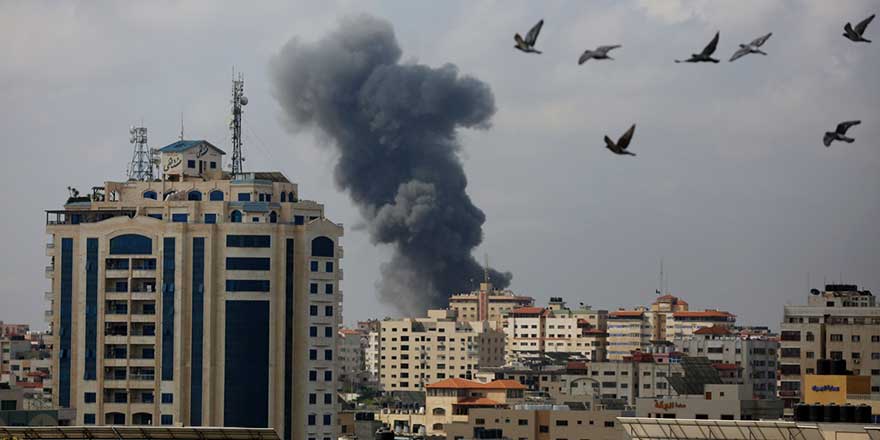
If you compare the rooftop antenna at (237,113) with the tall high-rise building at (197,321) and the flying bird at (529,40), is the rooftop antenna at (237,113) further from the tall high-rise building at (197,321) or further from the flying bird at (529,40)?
the flying bird at (529,40)

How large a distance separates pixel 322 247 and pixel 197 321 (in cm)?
697

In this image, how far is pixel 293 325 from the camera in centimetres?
11125

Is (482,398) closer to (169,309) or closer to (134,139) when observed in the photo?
(134,139)

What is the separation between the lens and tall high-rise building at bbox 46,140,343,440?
359 feet

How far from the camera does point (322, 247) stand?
11238 cm

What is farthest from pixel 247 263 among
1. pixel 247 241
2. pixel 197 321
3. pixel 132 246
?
pixel 132 246

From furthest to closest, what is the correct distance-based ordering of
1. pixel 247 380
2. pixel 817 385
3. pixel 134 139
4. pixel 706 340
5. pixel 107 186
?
1. pixel 706 340
2. pixel 134 139
3. pixel 107 186
4. pixel 247 380
5. pixel 817 385

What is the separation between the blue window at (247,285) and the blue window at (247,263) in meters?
0.65

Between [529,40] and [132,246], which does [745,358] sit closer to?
[132,246]

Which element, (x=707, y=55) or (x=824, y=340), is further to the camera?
(x=824, y=340)

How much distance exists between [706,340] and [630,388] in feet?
132

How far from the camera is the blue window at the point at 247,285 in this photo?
11044cm

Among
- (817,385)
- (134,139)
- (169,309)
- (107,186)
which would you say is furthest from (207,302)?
(817,385)

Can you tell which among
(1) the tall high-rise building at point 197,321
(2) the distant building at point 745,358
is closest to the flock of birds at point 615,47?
(1) the tall high-rise building at point 197,321
